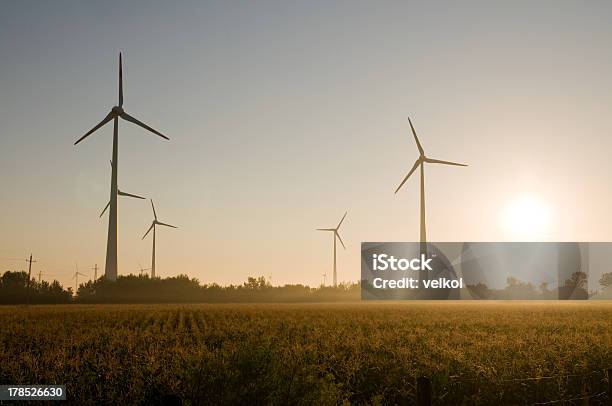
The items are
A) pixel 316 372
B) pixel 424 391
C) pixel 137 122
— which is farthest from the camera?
pixel 137 122

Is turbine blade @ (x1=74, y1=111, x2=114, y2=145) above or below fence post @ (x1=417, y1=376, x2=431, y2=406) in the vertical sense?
above

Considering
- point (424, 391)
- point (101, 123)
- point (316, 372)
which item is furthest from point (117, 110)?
point (424, 391)

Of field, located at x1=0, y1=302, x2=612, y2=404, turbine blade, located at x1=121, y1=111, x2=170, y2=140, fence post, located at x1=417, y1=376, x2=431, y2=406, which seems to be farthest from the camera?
turbine blade, located at x1=121, y1=111, x2=170, y2=140

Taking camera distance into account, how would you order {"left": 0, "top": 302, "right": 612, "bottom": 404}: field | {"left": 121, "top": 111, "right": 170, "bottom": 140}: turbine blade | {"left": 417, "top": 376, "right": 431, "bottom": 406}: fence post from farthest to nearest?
{"left": 121, "top": 111, "right": 170, "bottom": 140}: turbine blade
{"left": 0, "top": 302, "right": 612, "bottom": 404}: field
{"left": 417, "top": 376, "right": 431, "bottom": 406}: fence post

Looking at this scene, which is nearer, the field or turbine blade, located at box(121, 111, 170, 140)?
the field

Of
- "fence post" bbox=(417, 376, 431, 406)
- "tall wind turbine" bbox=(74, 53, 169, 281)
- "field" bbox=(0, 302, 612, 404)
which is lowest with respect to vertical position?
"field" bbox=(0, 302, 612, 404)

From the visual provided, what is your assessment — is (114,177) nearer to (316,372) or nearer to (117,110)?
(117,110)

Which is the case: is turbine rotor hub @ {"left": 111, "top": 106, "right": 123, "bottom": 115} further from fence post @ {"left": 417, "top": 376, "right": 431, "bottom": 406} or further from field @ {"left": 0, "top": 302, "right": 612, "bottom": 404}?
fence post @ {"left": 417, "top": 376, "right": 431, "bottom": 406}

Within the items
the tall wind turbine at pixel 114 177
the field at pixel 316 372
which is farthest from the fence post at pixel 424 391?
the tall wind turbine at pixel 114 177

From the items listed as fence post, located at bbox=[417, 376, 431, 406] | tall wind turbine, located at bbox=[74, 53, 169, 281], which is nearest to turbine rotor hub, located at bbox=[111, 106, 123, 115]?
tall wind turbine, located at bbox=[74, 53, 169, 281]

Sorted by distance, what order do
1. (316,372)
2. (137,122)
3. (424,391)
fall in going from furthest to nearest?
(137,122) < (316,372) < (424,391)

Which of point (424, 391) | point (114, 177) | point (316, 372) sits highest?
point (114, 177)

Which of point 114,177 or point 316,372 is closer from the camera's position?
point 316,372

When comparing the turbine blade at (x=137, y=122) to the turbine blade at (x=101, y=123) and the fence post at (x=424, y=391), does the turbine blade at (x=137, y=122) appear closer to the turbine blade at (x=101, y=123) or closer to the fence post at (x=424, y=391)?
the turbine blade at (x=101, y=123)
